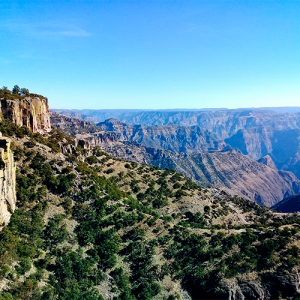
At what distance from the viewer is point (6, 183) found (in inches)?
1839

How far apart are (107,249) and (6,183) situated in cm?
2385

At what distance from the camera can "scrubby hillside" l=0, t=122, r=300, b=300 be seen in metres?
43.8

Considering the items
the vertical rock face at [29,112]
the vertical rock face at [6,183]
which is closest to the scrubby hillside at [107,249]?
the vertical rock face at [6,183]

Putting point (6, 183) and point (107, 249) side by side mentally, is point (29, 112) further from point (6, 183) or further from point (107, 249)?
point (107, 249)

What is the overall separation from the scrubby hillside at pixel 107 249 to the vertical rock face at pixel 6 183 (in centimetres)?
205

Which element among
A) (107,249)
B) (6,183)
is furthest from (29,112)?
(107,249)

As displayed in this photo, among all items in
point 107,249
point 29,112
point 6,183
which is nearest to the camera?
point 6,183

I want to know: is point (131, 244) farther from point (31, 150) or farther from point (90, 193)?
point (31, 150)

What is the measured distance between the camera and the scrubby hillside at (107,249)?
1725 inches

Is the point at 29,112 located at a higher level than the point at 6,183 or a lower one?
higher

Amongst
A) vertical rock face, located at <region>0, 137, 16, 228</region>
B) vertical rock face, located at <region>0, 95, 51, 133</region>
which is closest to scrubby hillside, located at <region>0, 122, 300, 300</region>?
vertical rock face, located at <region>0, 137, 16, 228</region>

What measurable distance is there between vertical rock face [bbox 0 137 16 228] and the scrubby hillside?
2.05 m

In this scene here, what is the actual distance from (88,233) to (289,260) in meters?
41.8

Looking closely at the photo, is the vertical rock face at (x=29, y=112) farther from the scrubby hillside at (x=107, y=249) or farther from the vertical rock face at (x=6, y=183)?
the vertical rock face at (x=6, y=183)
